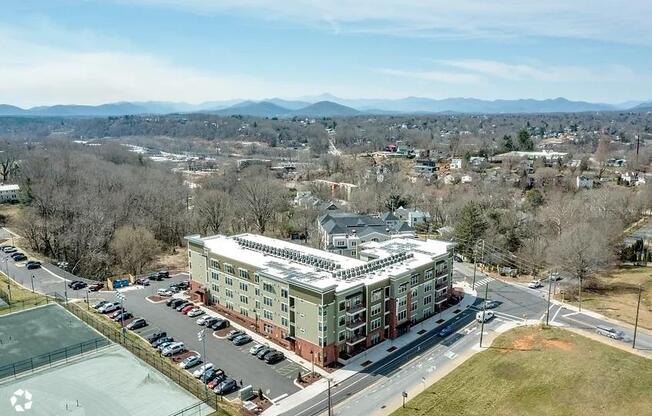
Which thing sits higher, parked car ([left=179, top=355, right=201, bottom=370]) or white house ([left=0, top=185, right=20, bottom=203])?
white house ([left=0, top=185, right=20, bottom=203])

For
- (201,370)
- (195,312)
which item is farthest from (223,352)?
(195,312)

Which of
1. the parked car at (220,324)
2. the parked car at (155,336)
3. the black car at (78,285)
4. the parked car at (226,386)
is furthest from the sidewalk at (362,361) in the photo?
the black car at (78,285)

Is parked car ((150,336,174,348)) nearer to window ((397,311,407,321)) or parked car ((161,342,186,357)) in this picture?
parked car ((161,342,186,357))

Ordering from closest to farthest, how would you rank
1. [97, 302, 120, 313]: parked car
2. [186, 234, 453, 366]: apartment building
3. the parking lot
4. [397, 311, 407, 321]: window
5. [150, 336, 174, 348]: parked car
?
the parking lot, [186, 234, 453, 366]: apartment building, [150, 336, 174, 348]: parked car, [397, 311, 407, 321]: window, [97, 302, 120, 313]: parked car

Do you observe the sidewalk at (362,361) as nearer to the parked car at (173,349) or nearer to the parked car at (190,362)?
the parked car at (190,362)

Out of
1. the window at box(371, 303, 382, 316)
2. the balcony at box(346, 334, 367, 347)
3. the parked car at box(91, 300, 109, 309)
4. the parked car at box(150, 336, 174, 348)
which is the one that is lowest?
the parked car at box(150, 336, 174, 348)

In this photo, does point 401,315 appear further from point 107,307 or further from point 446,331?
point 107,307

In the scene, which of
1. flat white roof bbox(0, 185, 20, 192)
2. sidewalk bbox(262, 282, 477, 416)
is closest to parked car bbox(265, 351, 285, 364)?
sidewalk bbox(262, 282, 477, 416)
